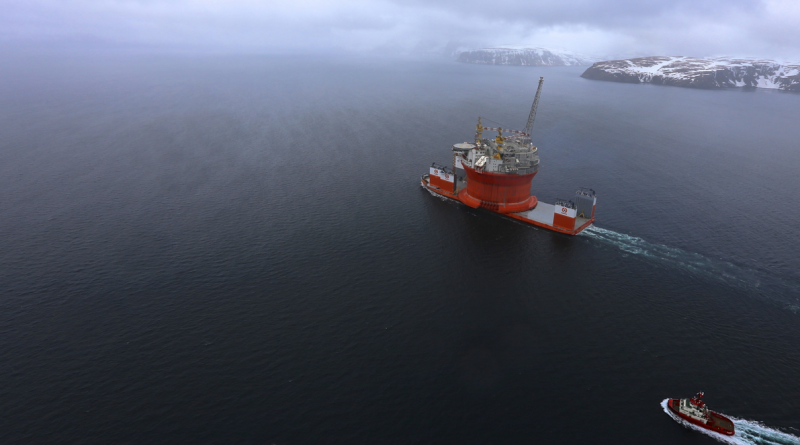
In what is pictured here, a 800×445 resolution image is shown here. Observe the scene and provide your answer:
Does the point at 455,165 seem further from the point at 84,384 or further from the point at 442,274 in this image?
the point at 84,384

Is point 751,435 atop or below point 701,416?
below

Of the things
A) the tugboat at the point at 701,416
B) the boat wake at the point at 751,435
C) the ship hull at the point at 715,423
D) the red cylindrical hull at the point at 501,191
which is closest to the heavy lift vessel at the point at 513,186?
the red cylindrical hull at the point at 501,191

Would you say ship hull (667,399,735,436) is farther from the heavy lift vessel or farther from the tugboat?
the heavy lift vessel

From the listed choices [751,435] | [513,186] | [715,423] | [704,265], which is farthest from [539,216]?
[751,435]

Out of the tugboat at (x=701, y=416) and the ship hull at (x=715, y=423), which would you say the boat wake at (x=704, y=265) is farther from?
the tugboat at (x=701, y=416)

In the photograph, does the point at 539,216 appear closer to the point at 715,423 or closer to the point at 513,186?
the point at 513,186

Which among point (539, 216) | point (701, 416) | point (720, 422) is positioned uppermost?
point (539, 216)

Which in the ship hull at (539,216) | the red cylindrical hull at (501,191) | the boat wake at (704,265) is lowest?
the boat wake at (704,265)
